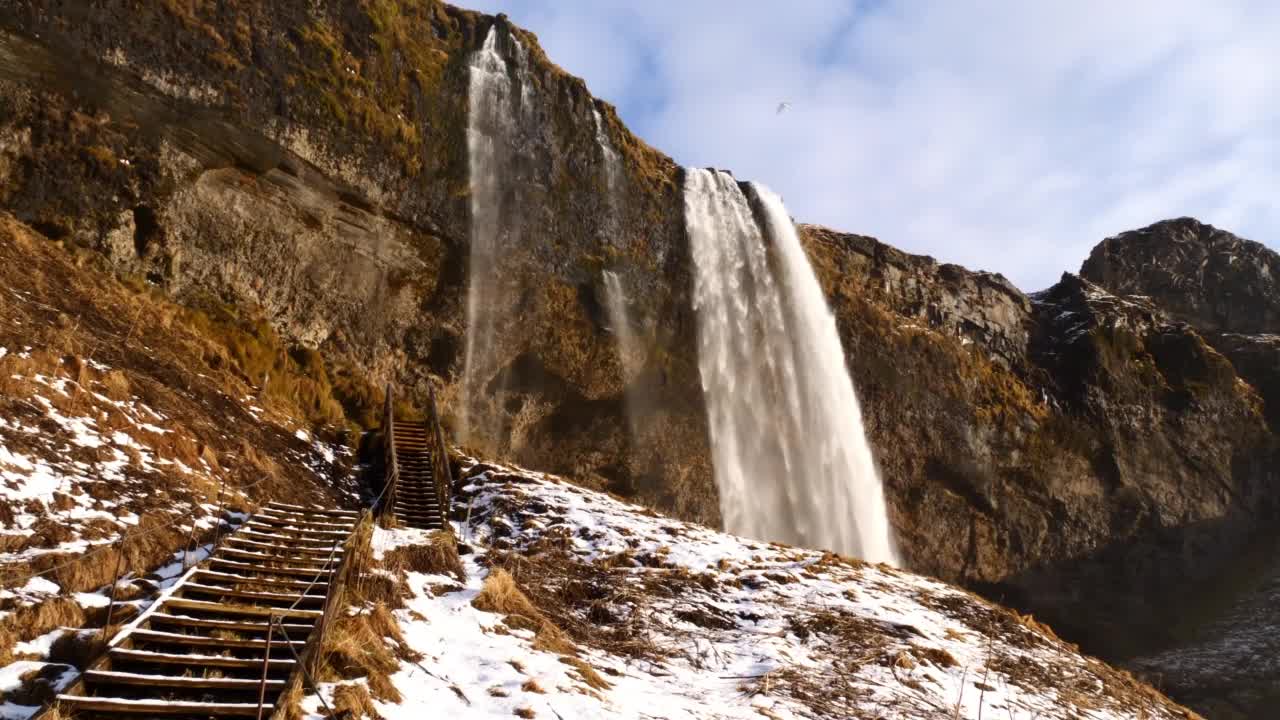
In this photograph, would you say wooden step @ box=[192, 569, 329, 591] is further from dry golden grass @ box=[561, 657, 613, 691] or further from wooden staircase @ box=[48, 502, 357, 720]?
dry golden grass @ box=[561, 657, 613, 691]

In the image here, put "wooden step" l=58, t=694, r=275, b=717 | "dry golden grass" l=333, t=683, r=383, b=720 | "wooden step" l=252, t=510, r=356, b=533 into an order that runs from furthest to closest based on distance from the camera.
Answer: "wooden step" l=252, t=510, r=356, b=533 → "dry golden grass" l=333, t=683, r=383, b=720 → "wooden step" l=58, t=694, r=275, b=717

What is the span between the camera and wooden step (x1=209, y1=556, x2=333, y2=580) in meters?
7.45

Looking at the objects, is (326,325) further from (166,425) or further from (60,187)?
(166,425)

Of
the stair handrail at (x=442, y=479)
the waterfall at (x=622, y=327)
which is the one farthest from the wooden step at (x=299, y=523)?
the waterfall at (x=622, y=327)

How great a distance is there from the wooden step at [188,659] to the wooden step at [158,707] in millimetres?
503

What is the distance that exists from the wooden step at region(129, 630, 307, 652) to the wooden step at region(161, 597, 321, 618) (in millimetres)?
299

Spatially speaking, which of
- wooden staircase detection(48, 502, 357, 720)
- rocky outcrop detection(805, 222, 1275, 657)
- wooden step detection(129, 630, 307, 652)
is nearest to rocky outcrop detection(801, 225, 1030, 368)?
rocky outcrop detection(805, 222, 1275, 657)

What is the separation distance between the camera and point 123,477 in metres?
8.67

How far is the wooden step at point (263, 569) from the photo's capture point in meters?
7.45

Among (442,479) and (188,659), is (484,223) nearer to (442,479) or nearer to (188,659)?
(442,479)

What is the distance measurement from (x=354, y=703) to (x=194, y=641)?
141 centimetres

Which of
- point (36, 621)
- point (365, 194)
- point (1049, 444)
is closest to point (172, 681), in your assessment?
point (36, 621)

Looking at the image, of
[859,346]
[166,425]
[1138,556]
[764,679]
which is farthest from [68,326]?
[1138,556]

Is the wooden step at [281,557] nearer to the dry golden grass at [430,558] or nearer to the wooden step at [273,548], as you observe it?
the wooden step at [273,548]
